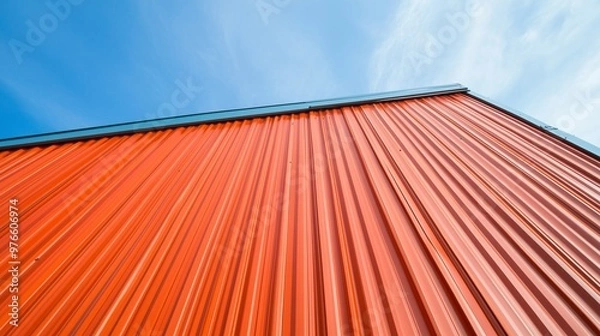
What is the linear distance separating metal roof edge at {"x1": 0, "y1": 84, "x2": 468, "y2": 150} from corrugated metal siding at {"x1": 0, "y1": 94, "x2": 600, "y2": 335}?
0.67 metres

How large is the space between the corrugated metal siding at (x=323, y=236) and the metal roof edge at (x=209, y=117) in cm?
67

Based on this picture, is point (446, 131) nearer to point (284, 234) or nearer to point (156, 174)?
point (284, 234)

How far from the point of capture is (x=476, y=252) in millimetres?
1136

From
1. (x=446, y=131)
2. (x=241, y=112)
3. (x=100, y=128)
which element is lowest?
(x=446, y=131)

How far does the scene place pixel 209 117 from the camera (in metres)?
3.23

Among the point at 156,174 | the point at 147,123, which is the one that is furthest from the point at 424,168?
the point at 147,123

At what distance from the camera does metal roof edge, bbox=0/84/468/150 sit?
119 inches

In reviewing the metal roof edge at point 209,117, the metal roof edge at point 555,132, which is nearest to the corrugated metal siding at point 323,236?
the metal roof edge at point 555,132

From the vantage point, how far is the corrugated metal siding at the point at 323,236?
3.09 feet

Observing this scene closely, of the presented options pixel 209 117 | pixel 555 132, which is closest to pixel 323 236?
pixel 555 132

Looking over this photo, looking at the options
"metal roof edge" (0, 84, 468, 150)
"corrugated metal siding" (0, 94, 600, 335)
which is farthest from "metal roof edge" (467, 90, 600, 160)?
"metal roof edge" (0, 84, 468, 150)

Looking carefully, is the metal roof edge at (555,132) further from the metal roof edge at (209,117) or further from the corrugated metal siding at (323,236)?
the metal roof edge at (209,117)

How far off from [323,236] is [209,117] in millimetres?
2473

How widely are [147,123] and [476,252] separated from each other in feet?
Result: 11.1
